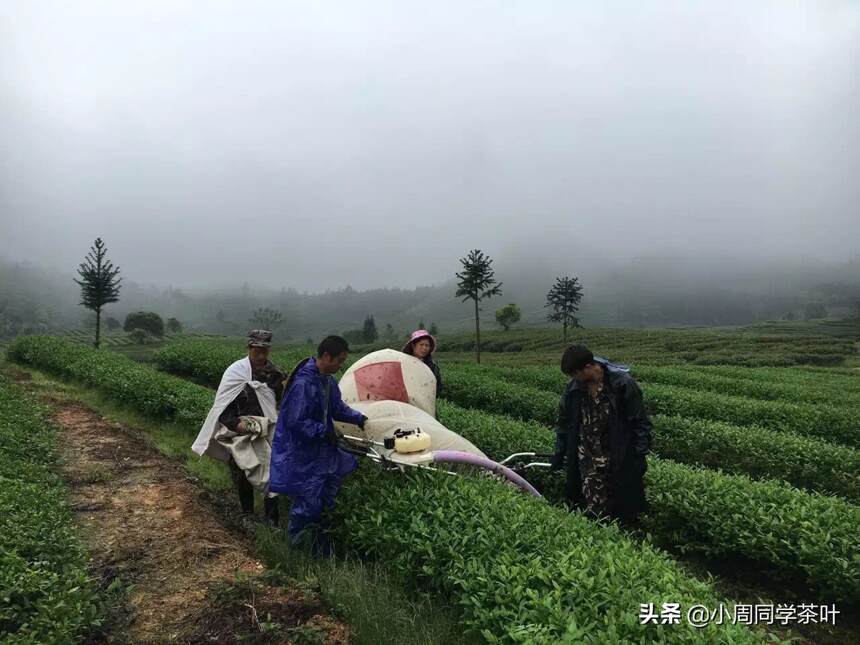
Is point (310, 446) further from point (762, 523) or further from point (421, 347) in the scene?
point (762, 523)

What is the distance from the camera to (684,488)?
527 centimetres

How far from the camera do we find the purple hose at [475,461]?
14.5ft

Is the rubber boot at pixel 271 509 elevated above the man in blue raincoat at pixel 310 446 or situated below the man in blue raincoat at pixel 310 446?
below

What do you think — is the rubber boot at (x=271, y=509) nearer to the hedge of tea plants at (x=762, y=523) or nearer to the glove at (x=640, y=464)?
the glove at (x=640, y=464)

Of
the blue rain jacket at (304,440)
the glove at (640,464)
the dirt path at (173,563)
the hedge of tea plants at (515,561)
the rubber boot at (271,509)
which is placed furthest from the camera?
the rubber boot at (271,509)

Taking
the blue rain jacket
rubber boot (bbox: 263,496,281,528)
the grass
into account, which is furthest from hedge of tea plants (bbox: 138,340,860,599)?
rubber boot (bbox: 263,496,281,528)

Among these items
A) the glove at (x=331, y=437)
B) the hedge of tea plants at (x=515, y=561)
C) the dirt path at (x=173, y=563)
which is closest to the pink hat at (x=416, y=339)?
the hedge of tea plants at (x=515, y=561)

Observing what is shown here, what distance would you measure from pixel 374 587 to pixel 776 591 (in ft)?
11.8

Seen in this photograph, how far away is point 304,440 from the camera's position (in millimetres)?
4289

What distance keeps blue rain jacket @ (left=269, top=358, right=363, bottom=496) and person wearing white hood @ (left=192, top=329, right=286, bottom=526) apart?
910 mm

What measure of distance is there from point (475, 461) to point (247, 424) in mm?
2326

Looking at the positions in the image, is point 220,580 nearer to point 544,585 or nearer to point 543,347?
point 544,585

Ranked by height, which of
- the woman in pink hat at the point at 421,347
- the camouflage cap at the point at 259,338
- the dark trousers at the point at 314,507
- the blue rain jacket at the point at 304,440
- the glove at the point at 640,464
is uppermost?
the camouflage cap at the point at 259,338

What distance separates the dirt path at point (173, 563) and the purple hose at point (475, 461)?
1.48 metres
